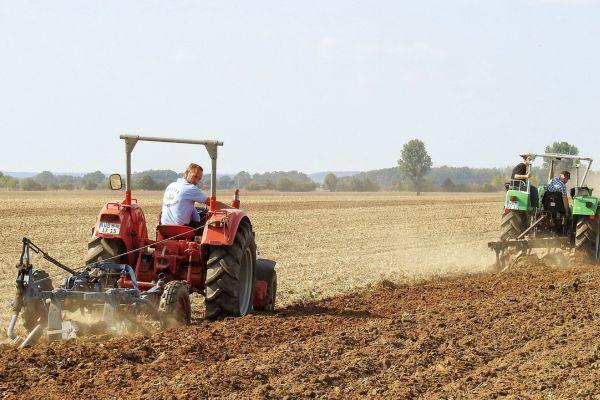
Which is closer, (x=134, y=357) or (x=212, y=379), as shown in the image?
(x=212, y=379)

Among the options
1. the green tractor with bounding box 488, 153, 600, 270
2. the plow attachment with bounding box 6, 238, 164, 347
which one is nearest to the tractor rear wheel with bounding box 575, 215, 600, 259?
the green tractor with bounding box 488, 153, 600, 270

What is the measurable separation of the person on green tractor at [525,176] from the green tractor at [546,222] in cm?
2

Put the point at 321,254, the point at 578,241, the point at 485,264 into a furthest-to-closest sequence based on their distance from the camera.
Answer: the point at 321,254, the point at 485,264, the point at 578,241

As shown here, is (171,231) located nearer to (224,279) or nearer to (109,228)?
(109,228)

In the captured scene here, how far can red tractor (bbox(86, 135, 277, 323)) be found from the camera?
8516 millimetres

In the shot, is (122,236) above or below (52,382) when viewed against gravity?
above

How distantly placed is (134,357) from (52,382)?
0.81 metres

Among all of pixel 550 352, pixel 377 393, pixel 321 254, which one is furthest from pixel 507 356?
pixel 321 254

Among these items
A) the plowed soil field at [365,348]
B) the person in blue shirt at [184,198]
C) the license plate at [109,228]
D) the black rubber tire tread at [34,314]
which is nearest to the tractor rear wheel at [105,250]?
the license plate at [109,228]

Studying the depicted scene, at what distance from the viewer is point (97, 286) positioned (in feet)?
25.7

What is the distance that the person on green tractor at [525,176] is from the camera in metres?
15.1

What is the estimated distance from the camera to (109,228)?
870cm

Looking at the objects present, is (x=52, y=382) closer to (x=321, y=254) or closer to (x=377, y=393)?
(x=377, y=393)

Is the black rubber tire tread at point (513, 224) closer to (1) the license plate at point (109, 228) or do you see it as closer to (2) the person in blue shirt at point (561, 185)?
(2) the person in blue shirt at point (561, 185)
